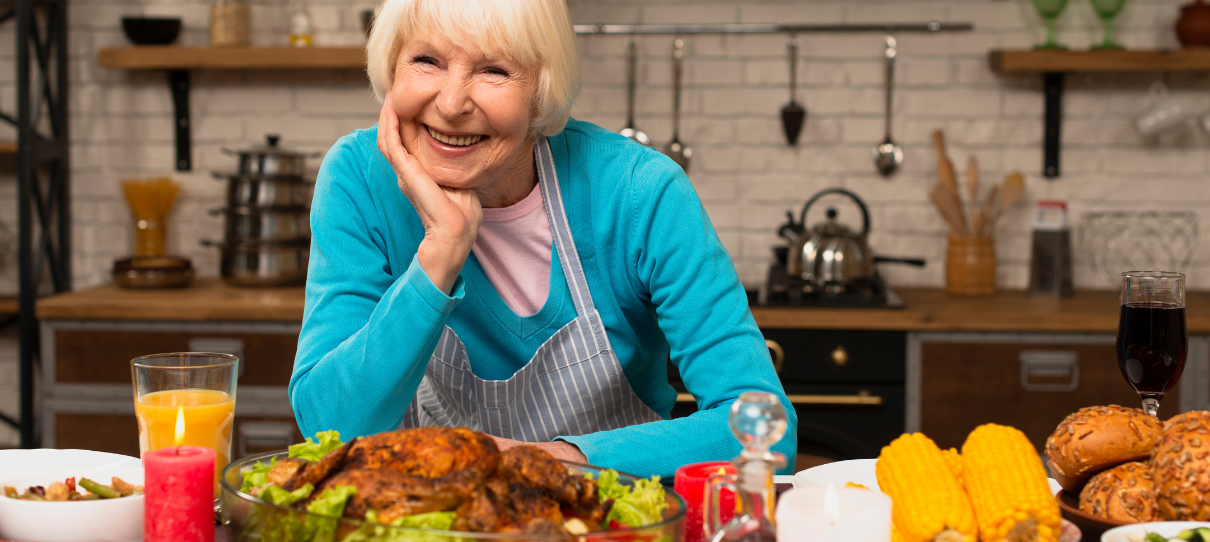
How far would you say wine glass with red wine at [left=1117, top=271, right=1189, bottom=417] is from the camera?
1046 millimetres

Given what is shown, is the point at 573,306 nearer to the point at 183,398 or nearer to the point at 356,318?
the point at 356,318

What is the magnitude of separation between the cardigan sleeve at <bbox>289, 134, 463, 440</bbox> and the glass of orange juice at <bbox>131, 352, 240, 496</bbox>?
20cm

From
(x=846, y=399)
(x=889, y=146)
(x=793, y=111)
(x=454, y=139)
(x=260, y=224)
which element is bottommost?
(x=846, y=399)

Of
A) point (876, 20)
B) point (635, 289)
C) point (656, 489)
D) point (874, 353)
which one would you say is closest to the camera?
point (656, 489)

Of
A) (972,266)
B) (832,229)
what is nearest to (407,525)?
(832,229)

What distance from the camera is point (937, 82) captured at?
3.09 meters

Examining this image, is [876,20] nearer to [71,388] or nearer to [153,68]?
[153,68]

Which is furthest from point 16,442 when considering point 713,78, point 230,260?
point 713,78

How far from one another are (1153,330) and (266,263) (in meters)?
2.38

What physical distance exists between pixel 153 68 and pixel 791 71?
6.50 ft

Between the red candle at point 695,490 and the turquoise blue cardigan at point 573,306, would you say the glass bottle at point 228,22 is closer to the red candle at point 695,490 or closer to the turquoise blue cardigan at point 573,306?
the turquoise blue cardigan at point 573,306

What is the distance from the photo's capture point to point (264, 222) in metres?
2.89

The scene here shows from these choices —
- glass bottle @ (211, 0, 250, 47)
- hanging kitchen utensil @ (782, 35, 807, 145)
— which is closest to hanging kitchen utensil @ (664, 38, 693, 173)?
hanging kitchen utensil @ (782, 35, 807, 145)

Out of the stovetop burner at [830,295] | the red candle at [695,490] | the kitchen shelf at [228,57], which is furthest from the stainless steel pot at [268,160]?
the red candle at [695,490]
